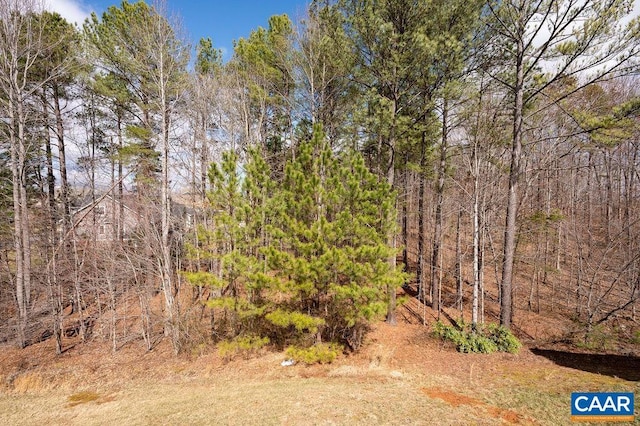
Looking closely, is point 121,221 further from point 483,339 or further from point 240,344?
point 483,339

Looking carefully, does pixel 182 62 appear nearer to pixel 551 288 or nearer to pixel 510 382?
pixel 510 382

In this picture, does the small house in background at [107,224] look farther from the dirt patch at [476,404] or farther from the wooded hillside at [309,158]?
the dirt patch at [476,404]

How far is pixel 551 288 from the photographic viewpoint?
12.9 meters

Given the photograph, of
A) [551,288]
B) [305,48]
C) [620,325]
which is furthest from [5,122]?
[551,288]

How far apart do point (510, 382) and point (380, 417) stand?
10.1ft

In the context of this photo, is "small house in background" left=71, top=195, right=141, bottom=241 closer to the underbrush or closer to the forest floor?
the forest floor

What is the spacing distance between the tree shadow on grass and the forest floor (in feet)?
0.08

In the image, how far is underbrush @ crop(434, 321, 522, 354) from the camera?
7.21 m

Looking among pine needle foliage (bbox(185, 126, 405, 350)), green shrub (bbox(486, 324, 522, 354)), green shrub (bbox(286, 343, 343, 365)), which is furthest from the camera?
green shrub (bbox(486, 324, 522, 354))

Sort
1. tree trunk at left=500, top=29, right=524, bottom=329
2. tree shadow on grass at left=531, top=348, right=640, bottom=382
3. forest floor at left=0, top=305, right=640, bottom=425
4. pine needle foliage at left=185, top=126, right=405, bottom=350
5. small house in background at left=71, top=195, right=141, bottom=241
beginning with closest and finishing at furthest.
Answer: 1. forest floor at left=0, top=305, right=640, bottom=425
2. tree shadow on grass at left=531, top=348, right=640, bottom=382
3. pine needle foliage at left=185, top=126, right=405, bottom=350
4. tree trunk at left=500, top=29, right=524, bottom=329
5. small house in background at left=71, top=195, right=141, bottom=241

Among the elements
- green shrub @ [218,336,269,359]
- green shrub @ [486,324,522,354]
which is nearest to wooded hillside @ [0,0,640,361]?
green shrub @ [218,336,269,359]

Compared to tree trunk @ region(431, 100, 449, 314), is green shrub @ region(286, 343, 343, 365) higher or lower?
lower

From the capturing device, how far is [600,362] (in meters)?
6.57

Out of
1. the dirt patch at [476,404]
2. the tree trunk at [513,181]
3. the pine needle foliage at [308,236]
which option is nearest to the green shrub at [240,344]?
the pine needle foliage at [308,236]
